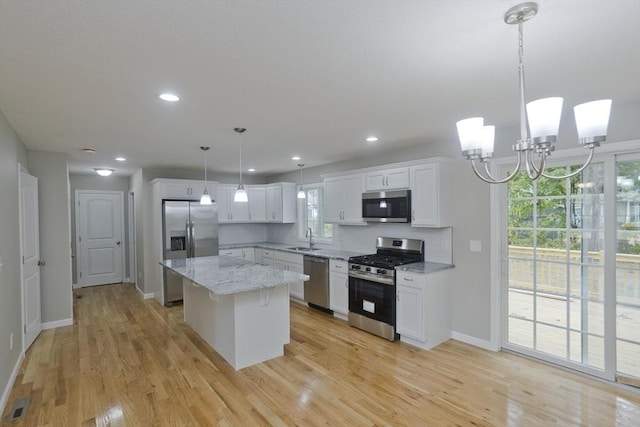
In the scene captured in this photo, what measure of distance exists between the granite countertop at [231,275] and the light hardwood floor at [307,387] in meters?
0.88

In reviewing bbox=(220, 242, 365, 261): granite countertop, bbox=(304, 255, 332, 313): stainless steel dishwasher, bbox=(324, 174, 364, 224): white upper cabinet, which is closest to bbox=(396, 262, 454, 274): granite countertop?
bbox=(220, 242, 365, 261): granite countertop

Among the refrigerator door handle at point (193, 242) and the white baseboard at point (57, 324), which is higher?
the refrigerator door handle at point (193, 242)

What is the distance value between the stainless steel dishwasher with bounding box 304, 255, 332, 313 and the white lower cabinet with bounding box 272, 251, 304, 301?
14 cm

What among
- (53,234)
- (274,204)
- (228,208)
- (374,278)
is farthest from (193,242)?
(374,278)

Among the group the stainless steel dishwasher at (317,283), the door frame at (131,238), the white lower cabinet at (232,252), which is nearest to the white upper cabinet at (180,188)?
the white lower cabinet at (232,252)

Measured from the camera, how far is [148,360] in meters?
3.53

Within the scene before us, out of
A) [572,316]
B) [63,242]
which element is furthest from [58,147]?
[572,316]

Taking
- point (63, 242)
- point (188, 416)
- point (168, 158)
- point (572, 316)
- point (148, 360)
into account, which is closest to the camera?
point (188, 416)

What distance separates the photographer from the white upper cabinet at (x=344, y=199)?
4910 millimetres

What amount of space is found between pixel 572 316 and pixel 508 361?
752 millimetres

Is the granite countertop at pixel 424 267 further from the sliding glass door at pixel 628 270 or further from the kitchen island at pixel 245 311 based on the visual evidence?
the sliding glass door at pixel 628 270

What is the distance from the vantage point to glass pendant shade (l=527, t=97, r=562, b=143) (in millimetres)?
1364

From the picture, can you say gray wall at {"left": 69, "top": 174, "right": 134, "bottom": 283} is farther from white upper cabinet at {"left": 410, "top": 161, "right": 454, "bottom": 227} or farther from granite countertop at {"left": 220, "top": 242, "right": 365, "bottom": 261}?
white upper cabinet at {"left": 410, "top": 161, "right": 454, "bottom": 227}

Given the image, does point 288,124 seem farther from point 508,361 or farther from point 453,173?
point 508,361
